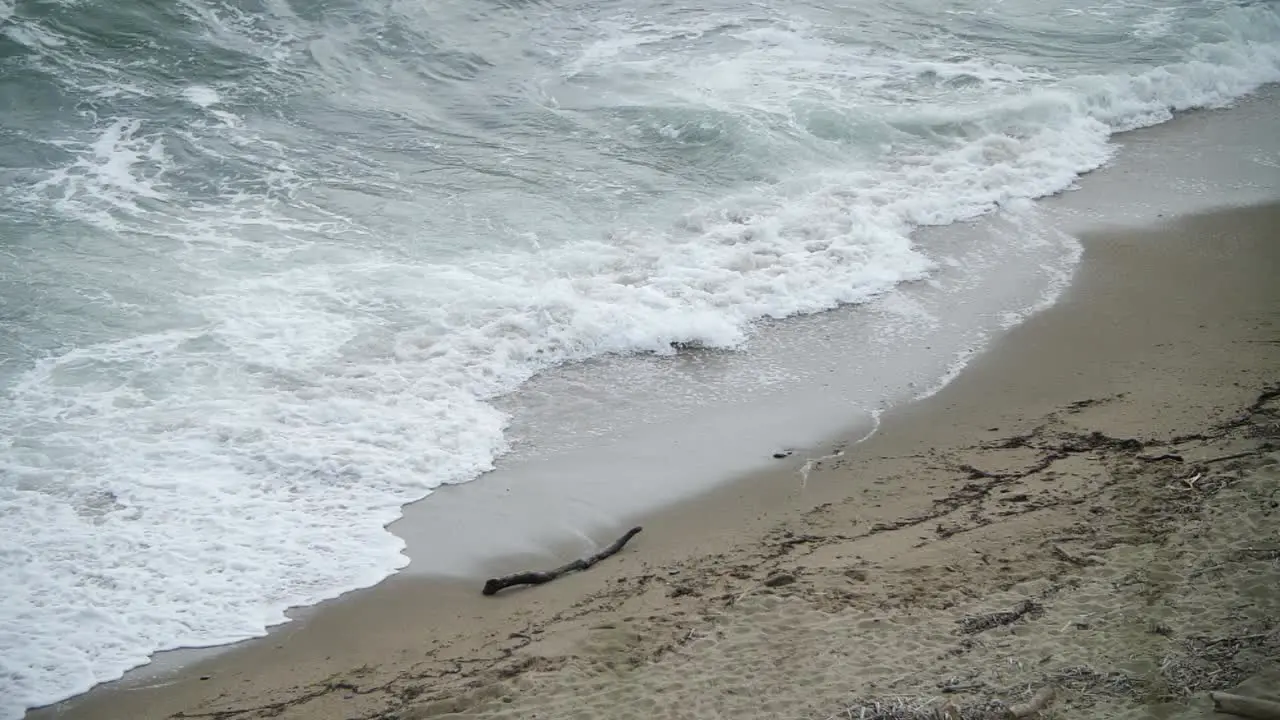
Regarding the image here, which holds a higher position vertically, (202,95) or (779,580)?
(202,95)

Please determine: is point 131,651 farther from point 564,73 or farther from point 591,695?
point 564,73

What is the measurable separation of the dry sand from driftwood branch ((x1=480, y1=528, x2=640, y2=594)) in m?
0.05

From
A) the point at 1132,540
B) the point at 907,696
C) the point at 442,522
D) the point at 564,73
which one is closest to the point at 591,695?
the point at 907,696

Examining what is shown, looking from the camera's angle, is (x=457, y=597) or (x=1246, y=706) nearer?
(x=1246, y=706)

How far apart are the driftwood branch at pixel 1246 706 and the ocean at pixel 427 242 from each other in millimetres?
3315

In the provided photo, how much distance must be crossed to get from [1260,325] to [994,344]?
195cm

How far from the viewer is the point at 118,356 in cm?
767

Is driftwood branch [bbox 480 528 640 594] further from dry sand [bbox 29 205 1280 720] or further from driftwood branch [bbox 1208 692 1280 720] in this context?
driftwood branch [bbox 1208 692 1280 720]

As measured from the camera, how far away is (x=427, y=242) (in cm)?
973

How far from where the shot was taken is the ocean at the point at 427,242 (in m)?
6.20

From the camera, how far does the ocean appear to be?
20.3 ft

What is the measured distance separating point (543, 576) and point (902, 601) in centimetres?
183

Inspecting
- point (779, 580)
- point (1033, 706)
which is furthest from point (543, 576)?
point (1033, 706)

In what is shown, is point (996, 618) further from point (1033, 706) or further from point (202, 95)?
point (202, 95)
